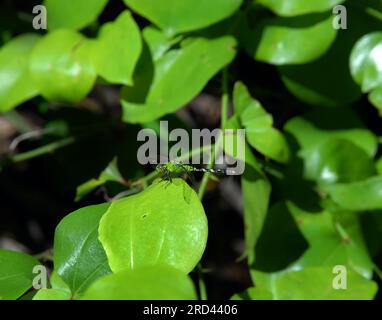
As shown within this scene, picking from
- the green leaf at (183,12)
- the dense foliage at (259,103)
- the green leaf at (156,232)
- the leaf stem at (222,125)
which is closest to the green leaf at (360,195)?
the dense foliage at (259,103)

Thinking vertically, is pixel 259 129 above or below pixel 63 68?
below

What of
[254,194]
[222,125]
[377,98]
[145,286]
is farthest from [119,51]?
[145,286]

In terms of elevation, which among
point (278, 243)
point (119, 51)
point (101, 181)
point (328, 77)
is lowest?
point (278, 243)

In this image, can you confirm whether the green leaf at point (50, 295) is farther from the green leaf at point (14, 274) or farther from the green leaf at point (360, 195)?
the green leaf at point (360, 195)

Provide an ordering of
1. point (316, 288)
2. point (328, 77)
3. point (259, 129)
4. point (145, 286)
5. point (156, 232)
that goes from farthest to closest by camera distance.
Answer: point (328, 77)
point (259, 129)
point (316, 288)
point (156, 232)
point (145, 286)

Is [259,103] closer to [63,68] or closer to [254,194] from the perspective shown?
[254,194]

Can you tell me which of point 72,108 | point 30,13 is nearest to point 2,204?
point 72,108
